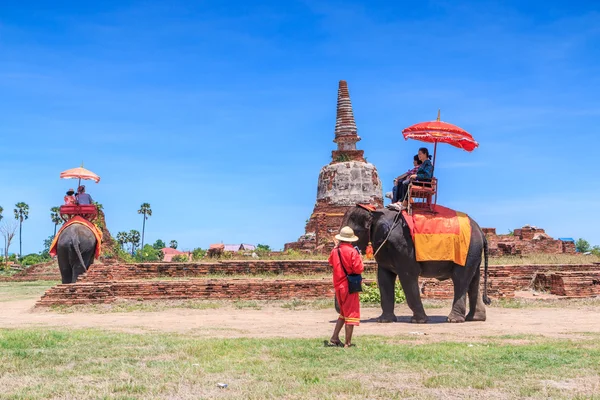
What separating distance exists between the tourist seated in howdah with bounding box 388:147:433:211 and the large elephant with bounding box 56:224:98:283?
8.40 meters

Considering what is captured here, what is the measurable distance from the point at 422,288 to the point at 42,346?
30.9 ft

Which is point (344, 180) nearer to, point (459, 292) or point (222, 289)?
point (222, 289)

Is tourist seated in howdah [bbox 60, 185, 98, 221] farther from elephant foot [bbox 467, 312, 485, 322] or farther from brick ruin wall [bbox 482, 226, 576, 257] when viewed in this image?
brick ruin wall [bbox 482, 226, 576, 257]

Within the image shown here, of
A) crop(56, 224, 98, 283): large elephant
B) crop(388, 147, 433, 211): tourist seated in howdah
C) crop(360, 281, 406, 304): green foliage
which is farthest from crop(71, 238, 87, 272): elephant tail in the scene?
crop(388, 147, 433, 211): tourist seated in howdah

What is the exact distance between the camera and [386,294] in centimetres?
1176

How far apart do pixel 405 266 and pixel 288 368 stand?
198 inches

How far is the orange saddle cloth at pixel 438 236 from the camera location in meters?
11.5

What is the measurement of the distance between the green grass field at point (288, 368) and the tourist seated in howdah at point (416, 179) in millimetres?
3452

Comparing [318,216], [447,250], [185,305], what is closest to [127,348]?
[447,250]

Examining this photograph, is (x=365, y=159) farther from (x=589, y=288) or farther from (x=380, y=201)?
(x=589, y=288)

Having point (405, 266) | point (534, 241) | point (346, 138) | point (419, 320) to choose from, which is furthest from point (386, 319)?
point (346, 138)

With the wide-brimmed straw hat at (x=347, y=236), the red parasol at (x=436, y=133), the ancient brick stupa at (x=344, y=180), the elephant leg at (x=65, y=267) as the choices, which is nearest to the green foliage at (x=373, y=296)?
the red parasol at (x=436, y=133)

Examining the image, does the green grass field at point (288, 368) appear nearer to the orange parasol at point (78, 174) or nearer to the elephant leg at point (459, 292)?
the elephant leg at point (459, 292)

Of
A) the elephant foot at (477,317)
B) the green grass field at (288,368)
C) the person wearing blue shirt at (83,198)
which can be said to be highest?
the person wearing blue shirt at (83,198)
